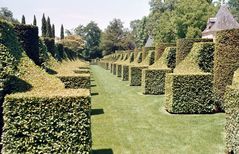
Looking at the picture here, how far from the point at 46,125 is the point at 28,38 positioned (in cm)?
717

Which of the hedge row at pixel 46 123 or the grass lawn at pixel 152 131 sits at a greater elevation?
the hedge row at pixel 46 123

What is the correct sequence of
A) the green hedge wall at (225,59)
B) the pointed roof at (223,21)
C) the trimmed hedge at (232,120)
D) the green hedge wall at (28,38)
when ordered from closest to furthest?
the trimmed hedge at (232,120)
the green hedge wall at (28,38)
the green hedge wall at (225,59)
the pointed roof at (223,21)

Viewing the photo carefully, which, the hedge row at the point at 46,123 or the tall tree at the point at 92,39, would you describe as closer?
the hedge row at the point at 46,123

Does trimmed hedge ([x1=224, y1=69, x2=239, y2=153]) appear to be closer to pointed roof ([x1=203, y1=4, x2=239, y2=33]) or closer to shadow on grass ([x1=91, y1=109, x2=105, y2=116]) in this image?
shadow on grass ([x1=91, y1=109, x2=105, y2=116])

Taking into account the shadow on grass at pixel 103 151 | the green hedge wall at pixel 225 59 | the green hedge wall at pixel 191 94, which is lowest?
the shadow on grass at pixel 103 151

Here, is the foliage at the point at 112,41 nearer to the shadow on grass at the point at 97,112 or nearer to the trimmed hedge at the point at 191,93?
the shadow on grass at the point at 97,112

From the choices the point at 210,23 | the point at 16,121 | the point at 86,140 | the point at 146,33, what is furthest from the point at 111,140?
the point at 146,33

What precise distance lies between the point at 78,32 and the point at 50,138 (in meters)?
124

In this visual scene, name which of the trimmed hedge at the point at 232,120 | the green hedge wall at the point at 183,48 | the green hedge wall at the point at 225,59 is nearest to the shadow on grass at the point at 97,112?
the green hedge wall at the point at 225,59

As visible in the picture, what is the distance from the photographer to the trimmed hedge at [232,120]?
9062 millimetres

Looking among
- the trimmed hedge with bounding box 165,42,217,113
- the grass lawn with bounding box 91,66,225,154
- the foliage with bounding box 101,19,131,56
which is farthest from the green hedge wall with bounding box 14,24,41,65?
the foliage with bounding box 101,19,131,56

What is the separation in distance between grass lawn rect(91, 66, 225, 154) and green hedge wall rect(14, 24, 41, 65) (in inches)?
140

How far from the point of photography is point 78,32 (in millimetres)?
130625

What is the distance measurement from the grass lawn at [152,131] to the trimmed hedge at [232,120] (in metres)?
0.58
